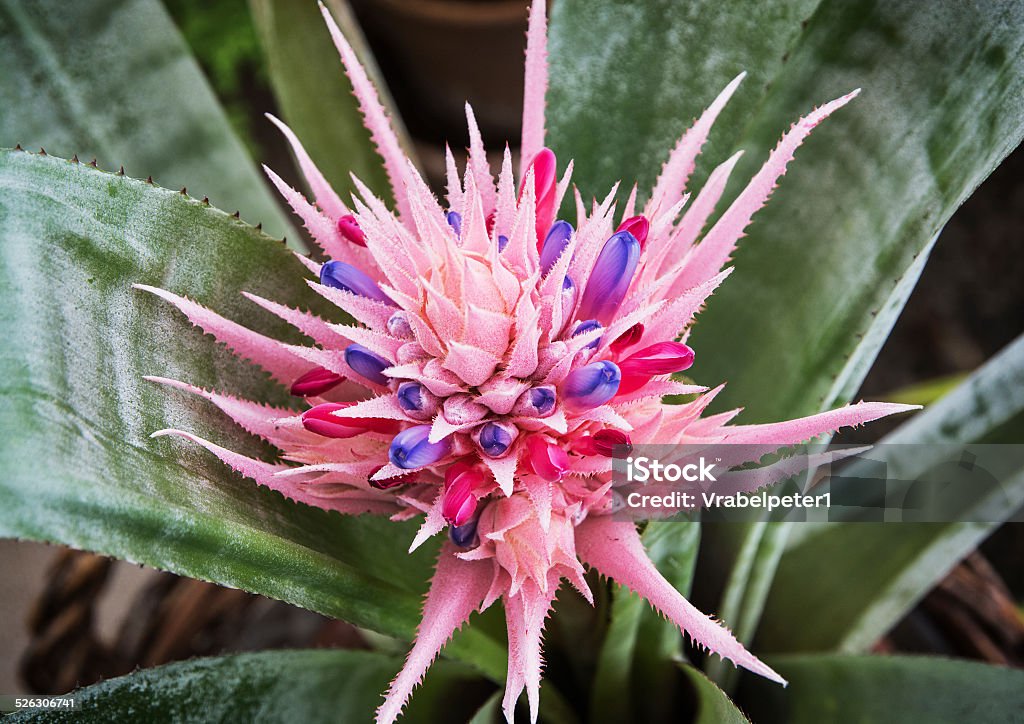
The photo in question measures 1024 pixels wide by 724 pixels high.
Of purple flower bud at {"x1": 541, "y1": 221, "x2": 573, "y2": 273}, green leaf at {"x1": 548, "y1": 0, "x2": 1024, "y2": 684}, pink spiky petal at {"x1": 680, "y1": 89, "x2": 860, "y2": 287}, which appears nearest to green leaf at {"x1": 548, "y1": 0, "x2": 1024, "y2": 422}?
green leaf at {"x1": 548, "y1": 0, "x2": 1024, "y2": 684}

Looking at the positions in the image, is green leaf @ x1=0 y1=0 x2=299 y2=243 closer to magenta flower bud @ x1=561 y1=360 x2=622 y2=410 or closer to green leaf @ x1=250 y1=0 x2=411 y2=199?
green leaf @ x1=250 y1=0 x2=411 y2=199

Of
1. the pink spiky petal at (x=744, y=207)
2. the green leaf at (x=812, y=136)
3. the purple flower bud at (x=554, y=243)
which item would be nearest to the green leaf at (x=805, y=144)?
the green leaf at (x=812, y=136)

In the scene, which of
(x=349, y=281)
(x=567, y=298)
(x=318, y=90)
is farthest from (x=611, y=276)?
(x=318, y=90)

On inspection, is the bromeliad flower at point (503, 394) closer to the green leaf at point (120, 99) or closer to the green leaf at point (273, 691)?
the green leaf at point (273, 691)

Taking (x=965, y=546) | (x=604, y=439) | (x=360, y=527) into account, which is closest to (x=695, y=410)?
(x=604, y=439)

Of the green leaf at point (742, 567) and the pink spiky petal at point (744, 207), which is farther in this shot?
the green leaf at point (742, 567)
